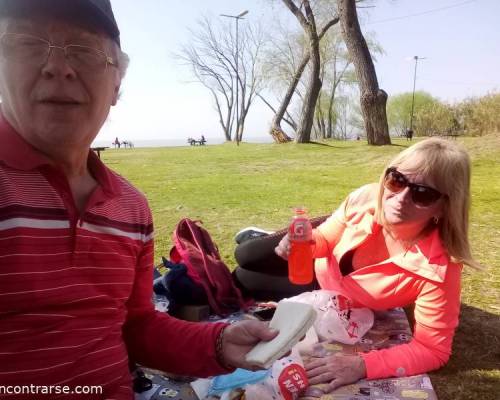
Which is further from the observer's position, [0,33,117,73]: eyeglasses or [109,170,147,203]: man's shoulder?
[109,170,147,203]: man's shoulder

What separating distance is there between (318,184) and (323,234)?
17.6 ft

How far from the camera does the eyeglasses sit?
1.31m

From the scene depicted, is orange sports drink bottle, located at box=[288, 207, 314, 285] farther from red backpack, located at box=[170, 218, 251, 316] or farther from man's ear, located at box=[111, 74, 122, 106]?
man's ear, located at box=[111, 74, 122, 106]

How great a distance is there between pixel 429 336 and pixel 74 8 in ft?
7.47

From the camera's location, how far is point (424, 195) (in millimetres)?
2359

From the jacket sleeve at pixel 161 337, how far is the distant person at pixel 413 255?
3.11 feet

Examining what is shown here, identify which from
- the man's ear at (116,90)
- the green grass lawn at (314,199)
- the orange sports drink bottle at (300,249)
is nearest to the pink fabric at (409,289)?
the orange sports drink bottle at (300,249)

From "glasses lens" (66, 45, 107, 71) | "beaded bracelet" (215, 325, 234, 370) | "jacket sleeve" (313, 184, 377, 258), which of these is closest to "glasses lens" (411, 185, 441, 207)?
"jacket sleeve" (313, 184, 377, 258)

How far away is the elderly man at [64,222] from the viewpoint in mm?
1283

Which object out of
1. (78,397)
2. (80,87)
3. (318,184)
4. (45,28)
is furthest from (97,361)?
(318,184)

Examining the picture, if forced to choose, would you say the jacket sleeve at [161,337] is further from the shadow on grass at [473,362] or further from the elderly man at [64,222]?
the shadow on grass at [473,362]

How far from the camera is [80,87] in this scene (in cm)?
141

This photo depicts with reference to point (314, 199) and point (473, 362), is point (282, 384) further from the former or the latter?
point (314, 199)

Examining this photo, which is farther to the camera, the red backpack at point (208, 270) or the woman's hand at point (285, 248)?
the red backpack at point (208, 270)
